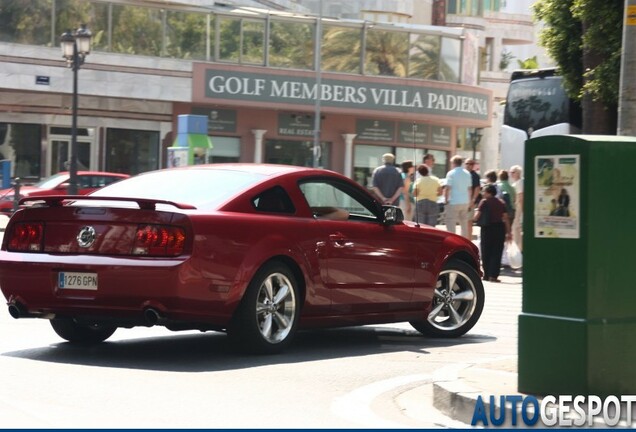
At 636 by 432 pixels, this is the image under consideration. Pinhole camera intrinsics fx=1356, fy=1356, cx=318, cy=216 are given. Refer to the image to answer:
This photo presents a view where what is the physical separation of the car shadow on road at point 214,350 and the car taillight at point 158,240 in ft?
2.60

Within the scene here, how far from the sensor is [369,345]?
11.2 metres

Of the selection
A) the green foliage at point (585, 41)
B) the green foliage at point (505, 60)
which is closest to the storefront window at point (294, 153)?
the green foliage at point (585, 41)

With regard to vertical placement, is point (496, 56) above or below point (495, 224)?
above

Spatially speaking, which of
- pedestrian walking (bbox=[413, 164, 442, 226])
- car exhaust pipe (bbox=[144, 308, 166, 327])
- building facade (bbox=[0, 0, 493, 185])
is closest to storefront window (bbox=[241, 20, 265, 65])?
building facade (bbox=[0, 0, 493, 185])

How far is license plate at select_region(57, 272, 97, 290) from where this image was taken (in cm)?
952

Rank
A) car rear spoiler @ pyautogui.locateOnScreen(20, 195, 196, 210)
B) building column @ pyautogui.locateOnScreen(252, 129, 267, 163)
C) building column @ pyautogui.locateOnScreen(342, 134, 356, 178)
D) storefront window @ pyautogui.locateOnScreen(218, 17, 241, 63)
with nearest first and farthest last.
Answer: car rear spoiler @ pyautogui.locateOnScreen(20, 195, 196, 210) → storefront window @ pyautogui.locateOnScreen(218, 17, 241, 63) → building column @ pyautogui.locateOnScreen(252, 129, 267, 163) → building column @ pyautogui.locateOnScreen(342, 134, 356, 178)

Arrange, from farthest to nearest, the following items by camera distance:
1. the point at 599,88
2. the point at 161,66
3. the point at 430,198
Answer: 1. the point at 161,66
2. the point at 430,198
3. the point at 599,88

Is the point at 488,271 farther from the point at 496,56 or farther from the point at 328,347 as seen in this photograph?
the point at 496,56

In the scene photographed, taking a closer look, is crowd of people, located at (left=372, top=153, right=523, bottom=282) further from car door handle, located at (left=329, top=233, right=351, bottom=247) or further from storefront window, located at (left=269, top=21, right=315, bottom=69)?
storefront window, located at (left=269, top=21, right=315, bottom=69)

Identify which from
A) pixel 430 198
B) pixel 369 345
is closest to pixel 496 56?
pixel 430 198

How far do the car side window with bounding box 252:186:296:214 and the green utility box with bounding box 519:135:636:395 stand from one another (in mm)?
2838

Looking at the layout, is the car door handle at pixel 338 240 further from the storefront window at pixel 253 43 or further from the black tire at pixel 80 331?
the storefront window at pixel 253 43

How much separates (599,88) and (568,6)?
156 cm

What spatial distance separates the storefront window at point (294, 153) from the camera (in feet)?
171
